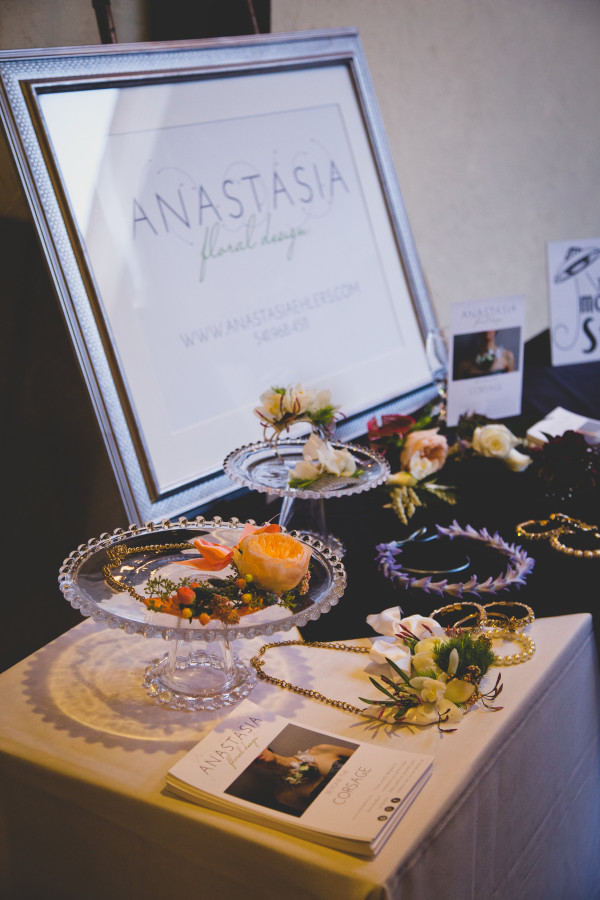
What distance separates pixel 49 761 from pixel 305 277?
1.08 meters

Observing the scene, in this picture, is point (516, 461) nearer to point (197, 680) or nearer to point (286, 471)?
point (286, 471)

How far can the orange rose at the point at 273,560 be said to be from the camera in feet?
2.73

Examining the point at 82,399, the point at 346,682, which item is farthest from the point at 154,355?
the point at 346,682

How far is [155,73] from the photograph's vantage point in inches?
55.1

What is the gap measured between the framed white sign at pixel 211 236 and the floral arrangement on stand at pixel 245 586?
1.38 ft

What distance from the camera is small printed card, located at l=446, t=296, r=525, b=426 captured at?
1.61 meters

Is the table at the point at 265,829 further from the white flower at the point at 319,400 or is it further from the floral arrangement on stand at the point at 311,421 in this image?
the white flower at the point at 319,400

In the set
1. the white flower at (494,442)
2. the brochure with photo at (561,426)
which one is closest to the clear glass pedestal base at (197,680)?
the white flower at (494,442)

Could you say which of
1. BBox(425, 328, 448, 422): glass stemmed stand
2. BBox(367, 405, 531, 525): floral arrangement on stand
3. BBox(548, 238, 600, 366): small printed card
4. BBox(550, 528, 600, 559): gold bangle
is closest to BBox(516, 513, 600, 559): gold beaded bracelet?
BBox(550, 528, 600, 559): gold bangle

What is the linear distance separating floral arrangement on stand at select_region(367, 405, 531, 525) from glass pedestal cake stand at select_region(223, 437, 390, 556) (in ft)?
0.30

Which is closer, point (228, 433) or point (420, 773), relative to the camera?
point (420, 773)

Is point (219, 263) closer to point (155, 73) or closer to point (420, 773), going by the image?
point (155, 73)

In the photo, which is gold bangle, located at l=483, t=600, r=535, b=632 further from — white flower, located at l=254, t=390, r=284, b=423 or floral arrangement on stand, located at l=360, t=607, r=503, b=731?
white flower, located at l=254, t=390, r=284, b=423

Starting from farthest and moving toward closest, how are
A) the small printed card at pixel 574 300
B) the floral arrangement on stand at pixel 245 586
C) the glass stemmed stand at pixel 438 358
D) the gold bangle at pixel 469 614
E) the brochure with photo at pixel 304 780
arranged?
the small printed card at pixel 574 300 → the glass stemmed stand at pixel 438 358 → the gold bangle at pixel 469 614 → the floral arrangement on stand at pixel 245 586 → the brochure with photo at pixel 304 780
